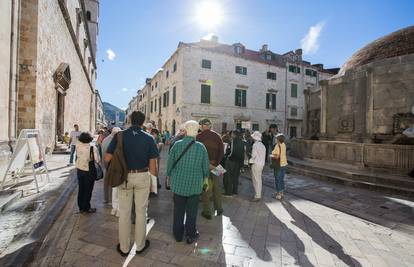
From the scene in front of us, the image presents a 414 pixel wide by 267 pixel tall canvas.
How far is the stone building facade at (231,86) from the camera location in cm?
2450

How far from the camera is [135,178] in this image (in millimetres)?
2830

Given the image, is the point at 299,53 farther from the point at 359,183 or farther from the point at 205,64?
the point at 359,183

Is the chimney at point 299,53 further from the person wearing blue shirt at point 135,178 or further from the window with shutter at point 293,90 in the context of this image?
the person wearing blue shirt at point 135,178

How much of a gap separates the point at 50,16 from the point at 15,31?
12.0 feet

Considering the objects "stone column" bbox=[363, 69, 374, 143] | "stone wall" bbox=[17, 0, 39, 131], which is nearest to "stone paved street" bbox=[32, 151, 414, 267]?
"stone wall" bbox=[17, 0, 39, 131]

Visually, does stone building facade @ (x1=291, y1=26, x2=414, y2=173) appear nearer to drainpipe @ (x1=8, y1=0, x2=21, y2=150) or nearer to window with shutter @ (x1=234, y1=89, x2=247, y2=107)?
drainpipe @ (x1=8, y1=0, x2=21, y2=150)

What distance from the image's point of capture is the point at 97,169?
4289 millimetres

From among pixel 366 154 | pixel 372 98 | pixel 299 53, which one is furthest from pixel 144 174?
pixel 299 53

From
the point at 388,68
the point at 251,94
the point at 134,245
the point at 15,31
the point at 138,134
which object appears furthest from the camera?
the point at 251,94

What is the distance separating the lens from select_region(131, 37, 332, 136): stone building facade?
965 inches

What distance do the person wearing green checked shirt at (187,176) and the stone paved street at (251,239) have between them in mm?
268

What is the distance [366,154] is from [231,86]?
64.3ft

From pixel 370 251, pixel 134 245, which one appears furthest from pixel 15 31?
pixel 370 251

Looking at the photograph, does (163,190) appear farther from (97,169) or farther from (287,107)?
(287,107)
